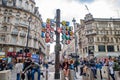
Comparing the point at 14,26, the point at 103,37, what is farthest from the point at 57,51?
the point at 103,37

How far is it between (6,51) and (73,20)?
2080 cm

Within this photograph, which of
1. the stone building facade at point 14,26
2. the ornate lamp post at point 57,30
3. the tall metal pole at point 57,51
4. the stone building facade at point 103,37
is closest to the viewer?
the tall metal pole at point 57,51

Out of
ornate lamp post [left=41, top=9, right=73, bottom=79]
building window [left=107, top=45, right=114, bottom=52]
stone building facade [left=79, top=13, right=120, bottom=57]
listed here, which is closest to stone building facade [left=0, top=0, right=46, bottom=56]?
stone building facade [left=79, top=13, right=120, bottom=57]

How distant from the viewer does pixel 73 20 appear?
19.8 metres

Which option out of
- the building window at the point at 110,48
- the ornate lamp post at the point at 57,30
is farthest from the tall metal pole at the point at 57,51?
the building window at the point at 110,48

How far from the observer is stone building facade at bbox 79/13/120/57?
148 ft

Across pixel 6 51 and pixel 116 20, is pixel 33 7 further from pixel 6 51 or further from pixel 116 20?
pixel 116 20

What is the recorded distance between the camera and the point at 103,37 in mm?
45719

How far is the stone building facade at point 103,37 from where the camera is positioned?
4497cm

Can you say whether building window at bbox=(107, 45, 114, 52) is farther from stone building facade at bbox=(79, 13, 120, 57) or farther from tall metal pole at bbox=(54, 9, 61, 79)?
tall metal pole at bbox=(54, 9, 61, 79)

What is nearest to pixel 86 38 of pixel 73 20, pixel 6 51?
pixel 6 51

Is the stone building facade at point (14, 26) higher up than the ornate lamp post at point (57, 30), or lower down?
higher up

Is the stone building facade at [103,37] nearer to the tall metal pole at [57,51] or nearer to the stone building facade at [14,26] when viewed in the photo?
the stone building facade at [14,26]

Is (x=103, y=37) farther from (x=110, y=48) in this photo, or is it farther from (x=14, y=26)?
(x=14, y=26)
